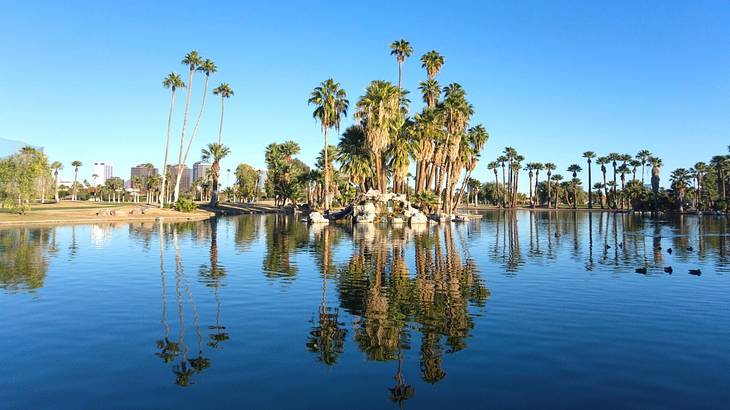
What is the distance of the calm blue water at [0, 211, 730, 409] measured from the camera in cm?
936

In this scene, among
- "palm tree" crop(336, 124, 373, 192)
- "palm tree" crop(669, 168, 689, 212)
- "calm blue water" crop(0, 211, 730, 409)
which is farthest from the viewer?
"palm tree" crop(669, 168, 689, 212)

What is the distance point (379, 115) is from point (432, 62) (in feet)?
63.6

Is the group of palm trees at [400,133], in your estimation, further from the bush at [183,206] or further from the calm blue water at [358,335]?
the calm blue water at [358,335]

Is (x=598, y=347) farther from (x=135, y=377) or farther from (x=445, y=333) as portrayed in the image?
(x=135, y=377)

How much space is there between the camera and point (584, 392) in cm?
945

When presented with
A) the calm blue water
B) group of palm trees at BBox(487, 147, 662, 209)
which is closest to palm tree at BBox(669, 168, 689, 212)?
group of palm trees at BBox(487, 147, 662, 209)

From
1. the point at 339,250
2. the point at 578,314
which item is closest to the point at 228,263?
the point at 339,250

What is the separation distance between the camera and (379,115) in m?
78.3

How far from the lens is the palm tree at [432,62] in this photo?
8919cm

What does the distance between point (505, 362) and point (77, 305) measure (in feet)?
49.1

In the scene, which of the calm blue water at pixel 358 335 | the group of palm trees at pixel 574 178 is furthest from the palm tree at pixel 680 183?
the calm blue water at pixel 358 335

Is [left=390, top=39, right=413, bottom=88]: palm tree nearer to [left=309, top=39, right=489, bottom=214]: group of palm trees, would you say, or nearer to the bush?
[left=309, top=39, right=489, bottom=214]: group of palm trees

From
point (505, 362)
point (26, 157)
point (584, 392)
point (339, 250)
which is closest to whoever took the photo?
point (584, 392)

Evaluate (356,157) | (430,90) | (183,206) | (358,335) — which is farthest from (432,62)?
(358,335)
